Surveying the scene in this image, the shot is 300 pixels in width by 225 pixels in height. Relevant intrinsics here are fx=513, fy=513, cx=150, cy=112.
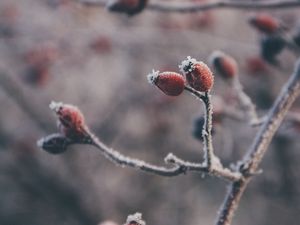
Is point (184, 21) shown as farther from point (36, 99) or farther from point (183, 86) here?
point (183, 86)

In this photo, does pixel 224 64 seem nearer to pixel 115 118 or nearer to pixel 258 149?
pixel 258 149

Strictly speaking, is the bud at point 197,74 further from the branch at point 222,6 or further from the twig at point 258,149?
the branch at point 222,6

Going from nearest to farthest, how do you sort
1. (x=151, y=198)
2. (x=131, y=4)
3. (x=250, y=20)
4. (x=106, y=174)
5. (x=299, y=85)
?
(x=299, y=85) < (x=131, y=4) < (x=250, y=20) < (x=151, y=198) < (x=106, y=174)

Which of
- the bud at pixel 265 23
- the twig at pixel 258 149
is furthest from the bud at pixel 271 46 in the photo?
the twig at pixel 258 149

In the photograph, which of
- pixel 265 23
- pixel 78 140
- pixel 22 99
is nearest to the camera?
pixel 78 140

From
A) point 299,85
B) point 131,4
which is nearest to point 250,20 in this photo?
point 131,4

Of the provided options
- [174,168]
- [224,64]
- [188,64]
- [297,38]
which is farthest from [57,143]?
[297,38]

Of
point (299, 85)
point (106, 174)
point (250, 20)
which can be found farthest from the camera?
point (106, 174)
